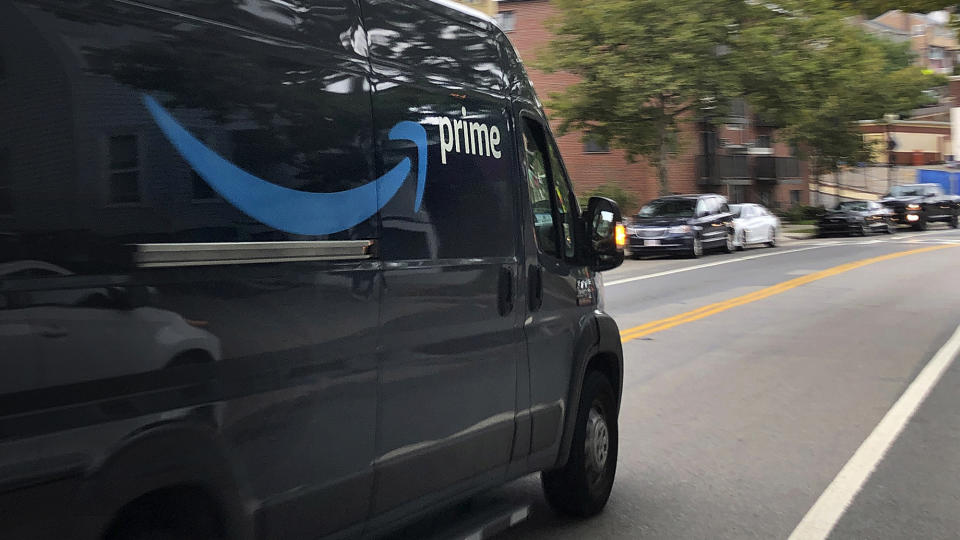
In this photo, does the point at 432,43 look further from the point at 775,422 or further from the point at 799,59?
the point at 799,59

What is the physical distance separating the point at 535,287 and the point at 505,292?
0.33m

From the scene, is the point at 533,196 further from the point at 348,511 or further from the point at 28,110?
the point at 28,110

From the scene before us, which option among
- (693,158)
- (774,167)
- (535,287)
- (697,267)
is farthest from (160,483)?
(774,167)

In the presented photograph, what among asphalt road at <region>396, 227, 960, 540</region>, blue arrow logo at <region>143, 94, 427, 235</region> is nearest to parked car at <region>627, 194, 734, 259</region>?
asphalt road at <region>396, 227, 960, 540</region>

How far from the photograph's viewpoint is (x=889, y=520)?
5.55 meters

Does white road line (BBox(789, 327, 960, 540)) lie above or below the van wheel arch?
below

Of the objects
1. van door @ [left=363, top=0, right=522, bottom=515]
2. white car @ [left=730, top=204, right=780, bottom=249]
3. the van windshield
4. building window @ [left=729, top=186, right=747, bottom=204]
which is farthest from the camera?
building window @ [left=729, top=186, right=747, bottom=204]

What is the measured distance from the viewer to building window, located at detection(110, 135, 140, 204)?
9.25ft

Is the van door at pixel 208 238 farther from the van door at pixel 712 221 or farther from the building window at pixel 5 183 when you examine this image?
the van door at pixel 712 221

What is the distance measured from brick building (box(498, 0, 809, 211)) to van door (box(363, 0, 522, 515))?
34.7 metres

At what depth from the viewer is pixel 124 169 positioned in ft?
9.36

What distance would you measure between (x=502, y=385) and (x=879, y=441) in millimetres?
3932

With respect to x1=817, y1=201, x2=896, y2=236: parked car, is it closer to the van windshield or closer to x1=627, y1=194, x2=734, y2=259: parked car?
x1=627, y1=194, x2=734, y2=259: parked car

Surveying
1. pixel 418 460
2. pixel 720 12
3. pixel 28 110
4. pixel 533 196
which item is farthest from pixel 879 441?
pixel 720 12
